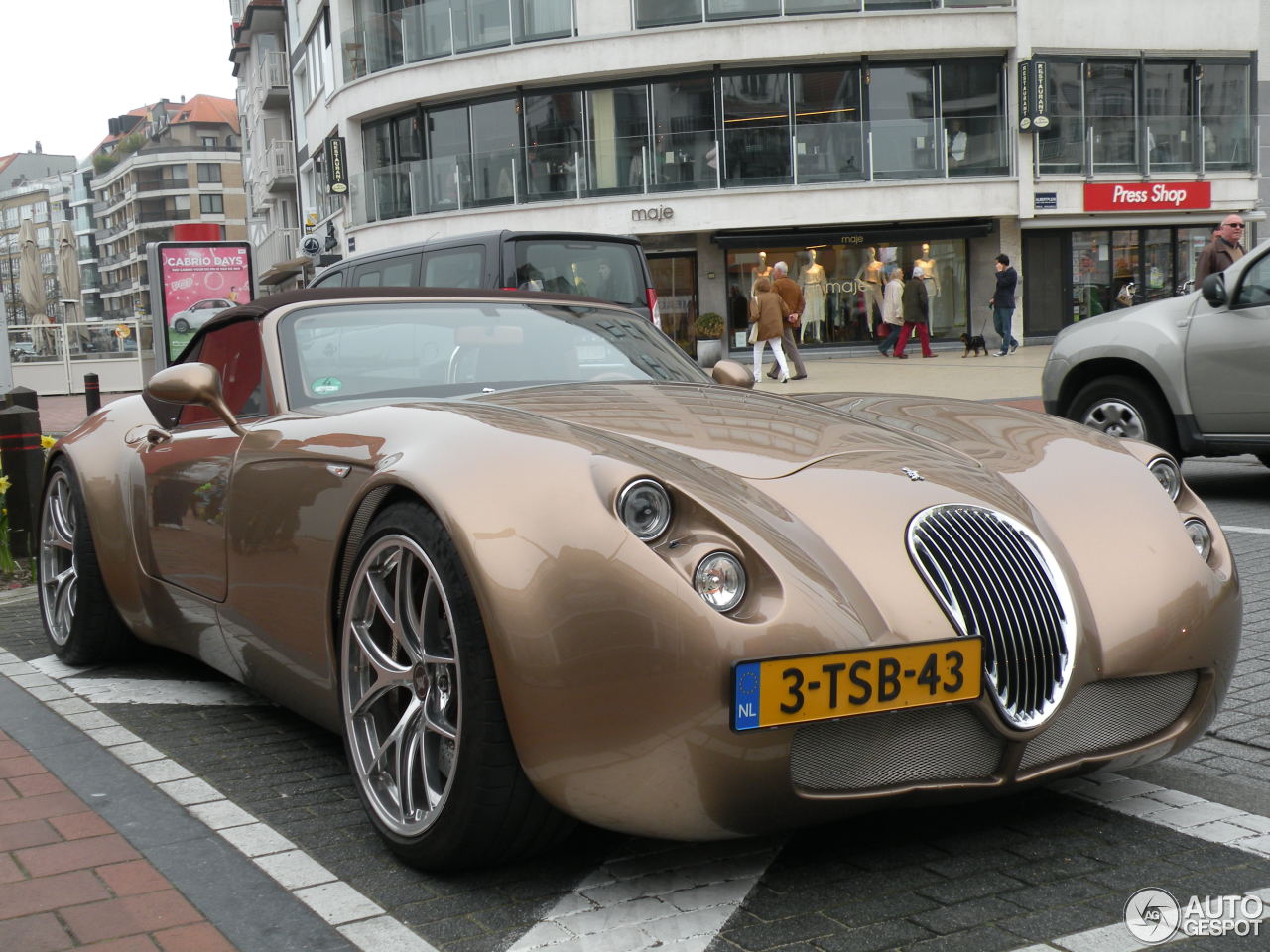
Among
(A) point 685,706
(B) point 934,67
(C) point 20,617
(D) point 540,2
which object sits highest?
(D) point 540,2

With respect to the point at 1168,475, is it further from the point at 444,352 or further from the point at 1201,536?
the point at 444,352

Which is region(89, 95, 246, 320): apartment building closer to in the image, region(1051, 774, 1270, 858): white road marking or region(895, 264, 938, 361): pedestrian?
region(895, 264, 938, 361): pedestrian

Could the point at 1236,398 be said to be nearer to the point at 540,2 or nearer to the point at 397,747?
the point at 397,747

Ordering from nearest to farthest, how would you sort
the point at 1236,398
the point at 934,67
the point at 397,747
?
the point at 397,747 → the point at 1236,398 → the point at 934,67

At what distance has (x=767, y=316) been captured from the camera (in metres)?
20.0

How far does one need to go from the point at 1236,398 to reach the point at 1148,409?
0.61 metres

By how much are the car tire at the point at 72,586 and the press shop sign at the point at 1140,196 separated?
92.2 feet

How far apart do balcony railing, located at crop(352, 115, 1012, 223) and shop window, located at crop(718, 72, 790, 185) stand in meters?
0.03

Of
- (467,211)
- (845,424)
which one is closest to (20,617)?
(845,424)

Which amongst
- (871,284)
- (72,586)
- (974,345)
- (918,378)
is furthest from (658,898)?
(871,284)

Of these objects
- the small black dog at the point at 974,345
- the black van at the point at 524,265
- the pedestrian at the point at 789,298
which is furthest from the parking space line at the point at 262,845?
the small black dog at the point at 974,345

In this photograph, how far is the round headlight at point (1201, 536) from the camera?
3281 millimetres

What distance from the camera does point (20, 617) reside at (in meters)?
6.38

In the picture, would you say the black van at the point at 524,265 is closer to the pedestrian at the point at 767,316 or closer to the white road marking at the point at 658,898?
the pedestrian at the point at 767,316
